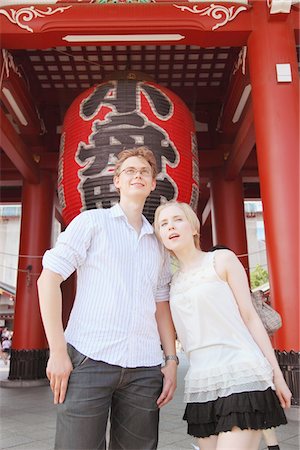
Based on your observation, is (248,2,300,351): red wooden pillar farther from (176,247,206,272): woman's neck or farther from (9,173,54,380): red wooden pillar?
(9,173,54,380): red wooden pillar

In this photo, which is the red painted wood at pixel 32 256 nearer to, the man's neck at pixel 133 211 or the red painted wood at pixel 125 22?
the red painted wood at pixel 125 22

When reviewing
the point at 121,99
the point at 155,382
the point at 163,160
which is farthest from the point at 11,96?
the point at 155,382

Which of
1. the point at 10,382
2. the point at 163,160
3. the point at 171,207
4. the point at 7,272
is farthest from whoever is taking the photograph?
the point at 7,272

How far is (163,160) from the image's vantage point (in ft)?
10.8

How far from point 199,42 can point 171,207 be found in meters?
3.17

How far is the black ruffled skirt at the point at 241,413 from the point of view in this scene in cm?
127

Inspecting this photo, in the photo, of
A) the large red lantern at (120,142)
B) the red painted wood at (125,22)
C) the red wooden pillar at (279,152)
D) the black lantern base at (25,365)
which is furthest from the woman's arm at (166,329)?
the black lantern base at (25,365)

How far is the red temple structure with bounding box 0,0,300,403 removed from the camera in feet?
11.8

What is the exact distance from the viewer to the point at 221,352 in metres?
1.36

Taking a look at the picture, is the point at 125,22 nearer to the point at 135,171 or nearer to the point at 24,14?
the point at 24,14

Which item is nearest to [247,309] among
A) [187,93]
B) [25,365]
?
[187,93]

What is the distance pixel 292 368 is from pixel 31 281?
416 centimetres

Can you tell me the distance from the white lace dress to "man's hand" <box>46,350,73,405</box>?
43 cm

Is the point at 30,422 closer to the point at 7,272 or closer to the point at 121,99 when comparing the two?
the point at 121,99
